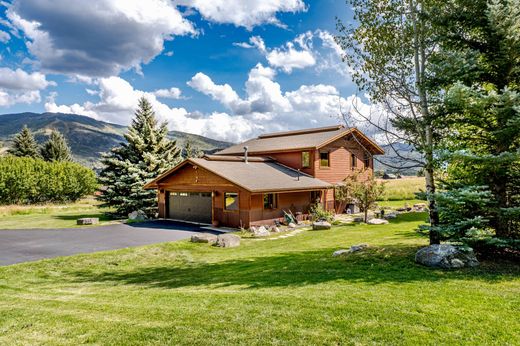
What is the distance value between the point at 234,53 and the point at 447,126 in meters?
18.1

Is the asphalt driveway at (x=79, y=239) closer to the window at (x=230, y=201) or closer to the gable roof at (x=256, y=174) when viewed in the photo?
the window at (x=230, y=201)

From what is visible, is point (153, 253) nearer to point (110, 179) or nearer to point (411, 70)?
point (411, 70)

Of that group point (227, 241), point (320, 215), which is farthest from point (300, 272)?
point (320, 215)

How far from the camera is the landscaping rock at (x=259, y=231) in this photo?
17.6 m

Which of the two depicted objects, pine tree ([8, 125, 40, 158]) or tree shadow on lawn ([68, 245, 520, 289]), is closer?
tree shadow on lawn ([68, 245, 520, 289])

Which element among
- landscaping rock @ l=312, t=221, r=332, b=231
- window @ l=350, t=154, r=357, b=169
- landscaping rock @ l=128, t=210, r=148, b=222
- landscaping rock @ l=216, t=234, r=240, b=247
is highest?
window @ l=350, t=154, r=357, b=169

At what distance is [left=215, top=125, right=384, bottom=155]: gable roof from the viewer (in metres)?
25.8

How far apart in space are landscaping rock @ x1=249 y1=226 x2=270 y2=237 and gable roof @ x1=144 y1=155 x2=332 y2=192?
2189mm

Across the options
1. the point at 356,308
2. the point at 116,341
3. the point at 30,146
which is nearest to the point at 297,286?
the point at 356,308

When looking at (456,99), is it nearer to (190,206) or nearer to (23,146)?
(190,206)

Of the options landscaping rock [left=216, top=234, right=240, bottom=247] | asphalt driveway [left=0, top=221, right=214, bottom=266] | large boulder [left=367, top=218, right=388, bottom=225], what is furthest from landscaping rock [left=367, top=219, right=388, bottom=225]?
asphalt driveway [left=0, top=221, right=214, bottom=266]

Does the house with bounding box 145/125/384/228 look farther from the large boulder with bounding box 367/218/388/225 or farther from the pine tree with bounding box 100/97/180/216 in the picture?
the large boulder with bounding box 367/218/388/225

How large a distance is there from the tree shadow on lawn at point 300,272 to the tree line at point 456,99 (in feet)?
3.91

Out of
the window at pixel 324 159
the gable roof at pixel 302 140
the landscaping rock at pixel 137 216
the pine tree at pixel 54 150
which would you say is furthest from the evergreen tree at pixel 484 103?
the pine tree at pixel 54 150
